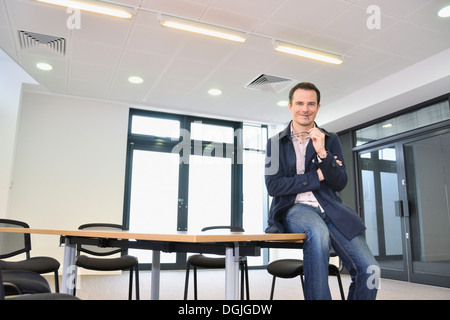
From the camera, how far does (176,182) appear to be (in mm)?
6172

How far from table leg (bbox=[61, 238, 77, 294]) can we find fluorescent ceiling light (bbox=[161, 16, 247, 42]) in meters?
2.22

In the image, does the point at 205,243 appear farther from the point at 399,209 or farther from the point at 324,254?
the point at 399,209

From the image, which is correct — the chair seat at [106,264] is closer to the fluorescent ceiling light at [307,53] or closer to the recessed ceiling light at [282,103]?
the fluorescent ceiling light at [307,53]

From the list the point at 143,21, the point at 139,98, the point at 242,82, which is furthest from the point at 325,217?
the point at 139,98

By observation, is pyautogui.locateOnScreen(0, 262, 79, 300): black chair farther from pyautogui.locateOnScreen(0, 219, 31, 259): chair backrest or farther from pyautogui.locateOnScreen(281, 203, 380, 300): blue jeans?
pyautogui.locateOnScreen(0, 219, 31, 259): chair backrest

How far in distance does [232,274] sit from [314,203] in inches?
17.3

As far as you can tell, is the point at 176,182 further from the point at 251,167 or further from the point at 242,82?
the point at 242,82

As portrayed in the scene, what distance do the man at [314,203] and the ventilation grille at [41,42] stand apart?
10.6 feet

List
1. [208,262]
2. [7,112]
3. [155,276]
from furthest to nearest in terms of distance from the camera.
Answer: [7,112]
[208,262]
[155,276]

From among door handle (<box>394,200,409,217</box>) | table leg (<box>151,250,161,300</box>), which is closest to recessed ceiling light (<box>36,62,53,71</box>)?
table leg (<box>151,250,161,300</box>)

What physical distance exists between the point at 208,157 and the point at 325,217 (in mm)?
5121

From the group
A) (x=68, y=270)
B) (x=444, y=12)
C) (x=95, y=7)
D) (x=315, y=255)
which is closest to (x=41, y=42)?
(x=95, y=7)

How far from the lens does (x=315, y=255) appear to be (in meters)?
1.18
